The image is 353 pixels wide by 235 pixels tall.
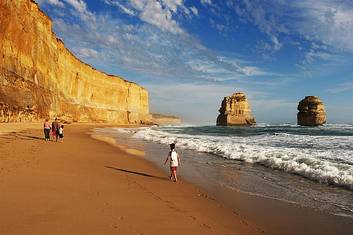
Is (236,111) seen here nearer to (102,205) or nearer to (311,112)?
(311,112)

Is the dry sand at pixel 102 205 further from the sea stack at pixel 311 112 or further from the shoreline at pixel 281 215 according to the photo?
the sea stack at pixel 311 112

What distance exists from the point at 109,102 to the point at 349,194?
79.2 m

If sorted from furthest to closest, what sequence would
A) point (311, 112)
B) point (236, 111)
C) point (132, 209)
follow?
point (236, 111) → point (311, 112) → point (132, 209)

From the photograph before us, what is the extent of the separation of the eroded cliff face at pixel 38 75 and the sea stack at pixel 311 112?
5462 centimetres

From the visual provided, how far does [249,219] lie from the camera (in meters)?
6.14

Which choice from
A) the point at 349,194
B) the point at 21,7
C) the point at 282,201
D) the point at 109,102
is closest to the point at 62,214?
the point at 282,201

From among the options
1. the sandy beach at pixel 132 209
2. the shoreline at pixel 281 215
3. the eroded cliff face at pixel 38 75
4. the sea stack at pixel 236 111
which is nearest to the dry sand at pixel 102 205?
the sandy beach at pixel 132 209

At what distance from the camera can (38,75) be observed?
44.0 meters

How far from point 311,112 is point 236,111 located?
74.4 ft

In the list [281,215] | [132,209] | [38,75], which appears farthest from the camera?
[38,75]

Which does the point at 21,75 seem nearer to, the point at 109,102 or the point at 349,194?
the point at 349,194

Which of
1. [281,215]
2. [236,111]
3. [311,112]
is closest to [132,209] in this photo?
[281,215]

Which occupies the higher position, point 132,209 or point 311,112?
point 311,112

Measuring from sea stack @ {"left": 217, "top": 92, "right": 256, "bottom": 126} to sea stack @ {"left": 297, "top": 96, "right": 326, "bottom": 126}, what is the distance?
Result: 53.7 ft
